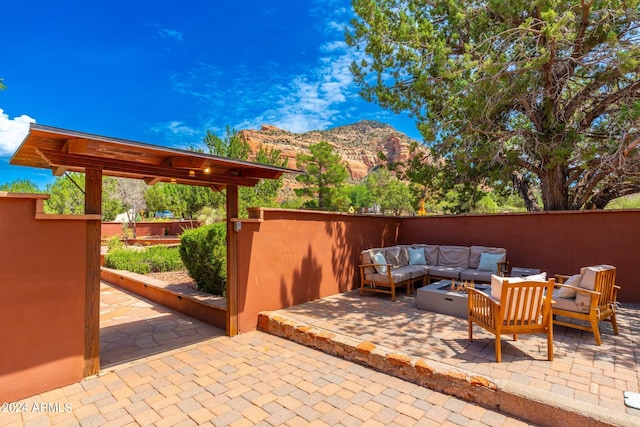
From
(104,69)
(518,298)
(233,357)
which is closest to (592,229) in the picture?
(518,298)

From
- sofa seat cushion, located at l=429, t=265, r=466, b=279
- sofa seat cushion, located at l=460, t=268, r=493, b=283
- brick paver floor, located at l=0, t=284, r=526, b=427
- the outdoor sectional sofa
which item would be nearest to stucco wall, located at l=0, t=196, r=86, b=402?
brick paver floor, located at l=0, t=284, r=526, b=427

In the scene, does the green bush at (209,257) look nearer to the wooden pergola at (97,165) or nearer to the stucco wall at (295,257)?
the stucco wall at (295,257)

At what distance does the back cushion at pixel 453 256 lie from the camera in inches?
284

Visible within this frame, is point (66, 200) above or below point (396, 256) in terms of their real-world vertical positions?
above

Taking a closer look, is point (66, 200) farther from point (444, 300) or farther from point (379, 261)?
point (444, 300)

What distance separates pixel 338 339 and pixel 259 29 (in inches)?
1093

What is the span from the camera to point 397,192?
104ft

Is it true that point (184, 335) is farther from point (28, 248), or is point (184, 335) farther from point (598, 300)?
point (598, 300)

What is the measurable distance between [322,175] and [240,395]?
2139 cm

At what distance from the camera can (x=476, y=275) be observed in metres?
6.24

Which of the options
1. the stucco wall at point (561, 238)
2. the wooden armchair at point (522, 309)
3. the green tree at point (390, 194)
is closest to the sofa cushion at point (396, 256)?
the stucco wall at point (561, 238)

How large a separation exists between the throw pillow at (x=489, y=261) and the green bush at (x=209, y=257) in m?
5.31

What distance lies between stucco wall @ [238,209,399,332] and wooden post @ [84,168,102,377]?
1701 millimetres

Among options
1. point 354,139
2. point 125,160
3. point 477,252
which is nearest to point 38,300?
point 125,160
